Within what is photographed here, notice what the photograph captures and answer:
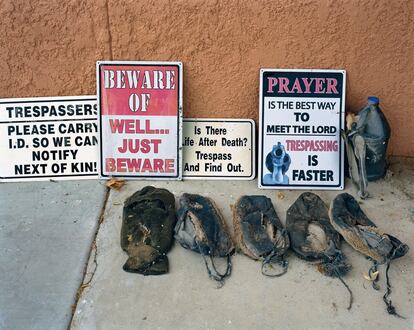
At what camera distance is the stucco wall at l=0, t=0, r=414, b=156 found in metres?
3.63

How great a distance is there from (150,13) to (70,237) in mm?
1651

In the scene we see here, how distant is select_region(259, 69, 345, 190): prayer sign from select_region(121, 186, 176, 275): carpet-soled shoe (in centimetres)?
79

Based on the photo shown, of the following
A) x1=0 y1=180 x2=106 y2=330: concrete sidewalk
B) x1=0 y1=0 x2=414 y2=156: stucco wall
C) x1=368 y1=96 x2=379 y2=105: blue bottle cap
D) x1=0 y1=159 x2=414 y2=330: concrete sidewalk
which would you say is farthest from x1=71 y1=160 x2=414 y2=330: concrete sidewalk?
x1=0 y1=0 x2=414 y2=156: stucco wall

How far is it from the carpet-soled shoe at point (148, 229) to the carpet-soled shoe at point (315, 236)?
77cm

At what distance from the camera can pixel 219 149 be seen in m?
3.82

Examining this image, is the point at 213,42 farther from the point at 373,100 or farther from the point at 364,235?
the point at 364,235

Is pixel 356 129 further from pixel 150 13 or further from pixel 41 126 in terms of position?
pixel 41 126

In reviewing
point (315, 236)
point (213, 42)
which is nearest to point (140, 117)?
point (213, 42)

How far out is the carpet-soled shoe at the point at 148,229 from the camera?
2947 millimetres

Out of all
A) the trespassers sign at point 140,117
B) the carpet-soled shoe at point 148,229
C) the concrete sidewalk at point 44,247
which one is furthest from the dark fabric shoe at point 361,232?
the concrete sidewalk at point 44,247

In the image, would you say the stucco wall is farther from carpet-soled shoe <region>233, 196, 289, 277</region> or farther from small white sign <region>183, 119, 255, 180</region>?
carpet-soled shoe <region>233, 196, 289, 277</region>

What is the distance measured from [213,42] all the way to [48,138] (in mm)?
1399

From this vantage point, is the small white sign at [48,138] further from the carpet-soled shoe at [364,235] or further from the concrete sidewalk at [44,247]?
the carpet-soled shoe at [364,235]

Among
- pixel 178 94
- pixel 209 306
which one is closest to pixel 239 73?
pixel 178 94
